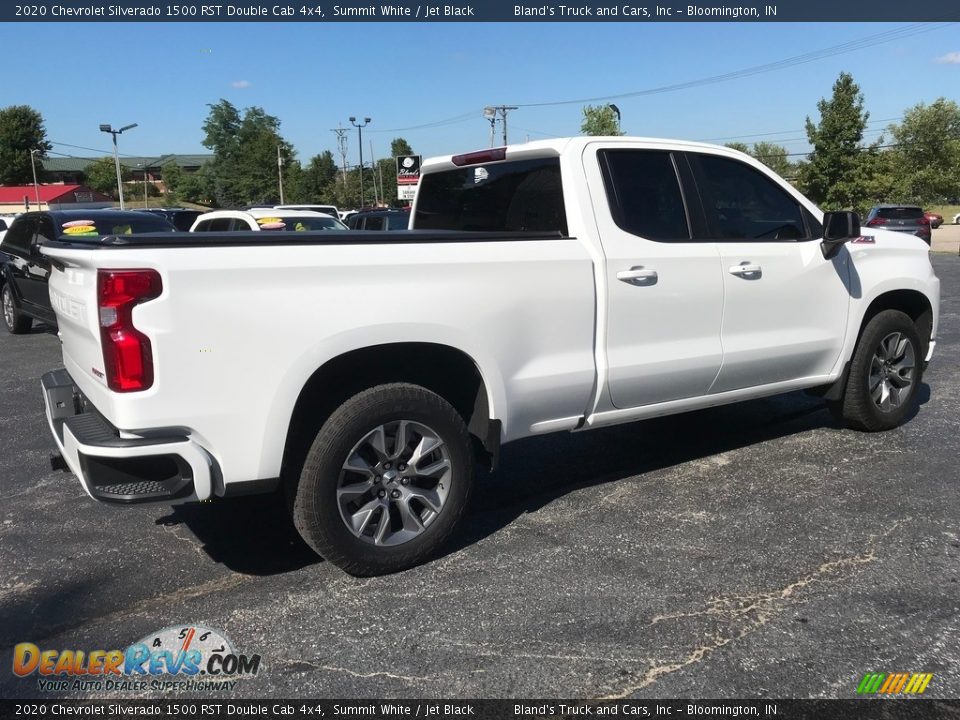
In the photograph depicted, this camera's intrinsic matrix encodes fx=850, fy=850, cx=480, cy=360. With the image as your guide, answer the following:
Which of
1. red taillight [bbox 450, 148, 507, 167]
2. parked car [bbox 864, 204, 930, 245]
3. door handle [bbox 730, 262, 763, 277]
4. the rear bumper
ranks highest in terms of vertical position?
red taillight [bbox 450, 148, 507, 167]

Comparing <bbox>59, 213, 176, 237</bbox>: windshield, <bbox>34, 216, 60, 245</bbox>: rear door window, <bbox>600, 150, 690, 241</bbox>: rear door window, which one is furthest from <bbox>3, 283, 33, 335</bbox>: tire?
<bbox>600, 150, 690, 241</bbox>: rear door window

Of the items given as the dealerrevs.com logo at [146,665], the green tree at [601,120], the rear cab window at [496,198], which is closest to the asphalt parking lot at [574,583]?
the dealerrevs.com logo at [146,665]

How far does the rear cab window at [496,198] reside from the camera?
4.46 metres

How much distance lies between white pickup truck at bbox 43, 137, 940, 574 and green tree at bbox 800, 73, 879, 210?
4409 cm

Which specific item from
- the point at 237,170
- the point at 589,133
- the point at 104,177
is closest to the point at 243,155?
the point at 237,170

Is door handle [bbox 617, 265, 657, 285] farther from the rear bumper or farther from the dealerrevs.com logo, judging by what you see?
the dealerrevs.com logo

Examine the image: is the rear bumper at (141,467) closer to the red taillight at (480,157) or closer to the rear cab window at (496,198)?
the rear cab window at (496,198)

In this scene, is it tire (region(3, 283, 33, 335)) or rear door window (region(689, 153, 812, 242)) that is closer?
rear door window (region(689, 153, 812, 242))

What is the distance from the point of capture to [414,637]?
10.4 ft

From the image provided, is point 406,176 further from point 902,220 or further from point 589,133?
point 589,133

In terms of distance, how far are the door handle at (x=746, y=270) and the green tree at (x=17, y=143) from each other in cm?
12025

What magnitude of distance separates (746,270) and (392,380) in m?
2.17

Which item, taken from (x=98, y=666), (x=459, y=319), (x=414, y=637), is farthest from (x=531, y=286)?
(x=98, y=666)

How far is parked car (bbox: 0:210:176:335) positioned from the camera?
32.3 feet
